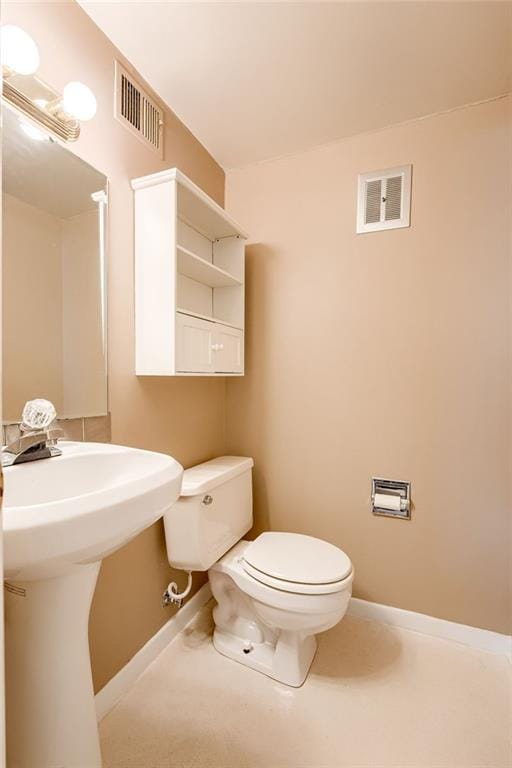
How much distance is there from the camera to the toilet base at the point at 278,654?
1353mm

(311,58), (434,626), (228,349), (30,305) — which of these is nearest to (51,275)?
(30,305)

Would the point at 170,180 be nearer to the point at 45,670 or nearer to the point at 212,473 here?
the point at 212,473

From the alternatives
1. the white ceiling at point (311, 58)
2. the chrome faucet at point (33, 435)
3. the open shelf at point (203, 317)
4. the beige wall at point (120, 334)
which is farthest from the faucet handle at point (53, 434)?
the white ceiling at point (311, 58)

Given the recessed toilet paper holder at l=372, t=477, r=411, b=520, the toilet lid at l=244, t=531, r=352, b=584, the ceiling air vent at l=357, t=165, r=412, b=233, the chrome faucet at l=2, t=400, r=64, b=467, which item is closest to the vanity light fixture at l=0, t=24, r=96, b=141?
the chrome faucet at l=2, t=400, r=64, b=467

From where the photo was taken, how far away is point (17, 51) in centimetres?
86

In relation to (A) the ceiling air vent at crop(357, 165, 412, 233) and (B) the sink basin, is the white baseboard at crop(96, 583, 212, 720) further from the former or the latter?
(A) the ceiling air vent at crop(357, 165, 412, 233)

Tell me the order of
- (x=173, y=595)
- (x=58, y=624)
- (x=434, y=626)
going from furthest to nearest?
(x=434, y=626) → (x=173, y=595) → (x=58, y=624)

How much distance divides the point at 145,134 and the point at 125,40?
0.26 meters

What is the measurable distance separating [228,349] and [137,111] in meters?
0.96

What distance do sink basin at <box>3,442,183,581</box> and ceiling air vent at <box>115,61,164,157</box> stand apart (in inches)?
45.3

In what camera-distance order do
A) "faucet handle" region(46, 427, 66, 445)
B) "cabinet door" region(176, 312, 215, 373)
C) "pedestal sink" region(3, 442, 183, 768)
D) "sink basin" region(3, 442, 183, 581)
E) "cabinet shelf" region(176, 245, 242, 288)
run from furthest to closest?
"cabinet shelf" region(176, 245, 242, 288)
"cabinet door" region(176, 312, 215, 373)
"faucet handle" region(46, 427, 66, 445)
"pedestal sink" region(3, 442, 183, 768)
"sink basin" region(3, 442, 183, 581)

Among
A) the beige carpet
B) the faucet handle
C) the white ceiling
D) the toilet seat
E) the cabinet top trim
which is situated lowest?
the beige carpet

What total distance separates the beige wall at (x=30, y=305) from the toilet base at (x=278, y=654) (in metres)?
1.15

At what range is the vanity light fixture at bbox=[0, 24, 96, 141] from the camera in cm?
88
